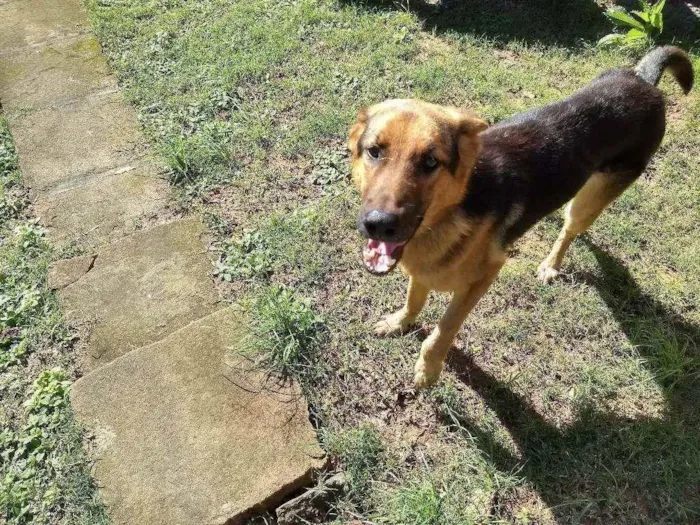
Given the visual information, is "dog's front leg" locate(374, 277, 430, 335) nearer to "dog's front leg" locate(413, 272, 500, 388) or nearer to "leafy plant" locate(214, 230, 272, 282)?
"dog's front leg" locate(413, 272, 500, 388)

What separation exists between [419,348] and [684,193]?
2662 millimetres

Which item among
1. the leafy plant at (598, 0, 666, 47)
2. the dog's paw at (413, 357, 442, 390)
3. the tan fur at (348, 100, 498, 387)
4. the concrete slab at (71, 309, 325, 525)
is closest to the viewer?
the tan fur at (348, 100, 498, 387)

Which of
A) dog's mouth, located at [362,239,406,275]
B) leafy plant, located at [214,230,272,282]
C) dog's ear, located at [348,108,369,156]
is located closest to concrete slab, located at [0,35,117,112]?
leafy plant, located at [214,230,272,282]

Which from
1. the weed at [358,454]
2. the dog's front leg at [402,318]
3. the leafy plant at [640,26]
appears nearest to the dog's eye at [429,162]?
the dog's front leg at [402,318]

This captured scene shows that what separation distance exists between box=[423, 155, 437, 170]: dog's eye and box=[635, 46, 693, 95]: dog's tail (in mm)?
1952

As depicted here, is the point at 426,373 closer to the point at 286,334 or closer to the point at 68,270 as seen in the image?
the point at 286,334

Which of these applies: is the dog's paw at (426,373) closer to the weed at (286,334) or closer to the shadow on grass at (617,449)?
the shadow on grass at (617,449)

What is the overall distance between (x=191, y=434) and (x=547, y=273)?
8.49ft

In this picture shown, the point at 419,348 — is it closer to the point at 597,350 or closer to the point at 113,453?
the point at 597,350

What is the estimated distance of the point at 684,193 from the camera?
397cm

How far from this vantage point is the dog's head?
2145mm

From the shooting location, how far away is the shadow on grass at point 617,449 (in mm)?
2535

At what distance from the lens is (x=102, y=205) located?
4.01 metres

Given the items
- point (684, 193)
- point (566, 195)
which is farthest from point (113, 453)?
point (684, 193)
